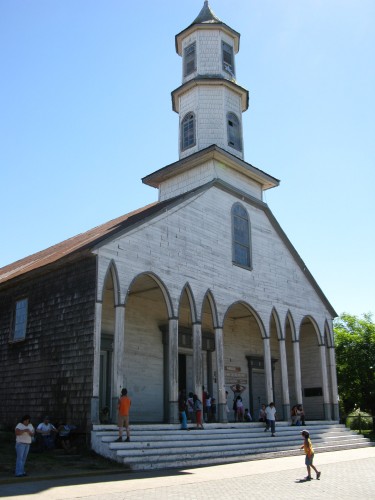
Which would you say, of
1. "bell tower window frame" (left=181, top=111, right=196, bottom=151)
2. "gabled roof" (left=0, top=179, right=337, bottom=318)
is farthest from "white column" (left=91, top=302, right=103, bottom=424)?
"bell tower window frame" (left=181, top=111, right=196, bottom=151)

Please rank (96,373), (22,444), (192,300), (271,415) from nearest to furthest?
(22,444), (96,373), (192,300), (271,415)

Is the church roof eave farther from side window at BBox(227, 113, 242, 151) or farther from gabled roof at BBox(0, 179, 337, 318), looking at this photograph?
side window at BBox(227, 113, 242, 151)

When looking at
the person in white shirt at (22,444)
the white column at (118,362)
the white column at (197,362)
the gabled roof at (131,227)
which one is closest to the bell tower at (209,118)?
the gabled roof at (131,227)

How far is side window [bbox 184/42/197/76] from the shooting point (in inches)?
1005

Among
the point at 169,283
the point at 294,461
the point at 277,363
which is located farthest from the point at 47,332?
the point at 277,363

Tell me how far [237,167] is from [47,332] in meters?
11.2

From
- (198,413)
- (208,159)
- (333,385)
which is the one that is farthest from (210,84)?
(333,385)

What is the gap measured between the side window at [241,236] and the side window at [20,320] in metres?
8.32

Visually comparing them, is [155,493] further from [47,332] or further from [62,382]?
[47,332]

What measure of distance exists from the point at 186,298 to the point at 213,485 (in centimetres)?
1114

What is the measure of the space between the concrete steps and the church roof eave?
10.8 metres

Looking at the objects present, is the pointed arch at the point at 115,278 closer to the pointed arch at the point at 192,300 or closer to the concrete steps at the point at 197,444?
the pointed arch at the point at 192,300

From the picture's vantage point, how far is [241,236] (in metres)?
22.2

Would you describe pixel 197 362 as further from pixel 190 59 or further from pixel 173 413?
pixel 190 59
